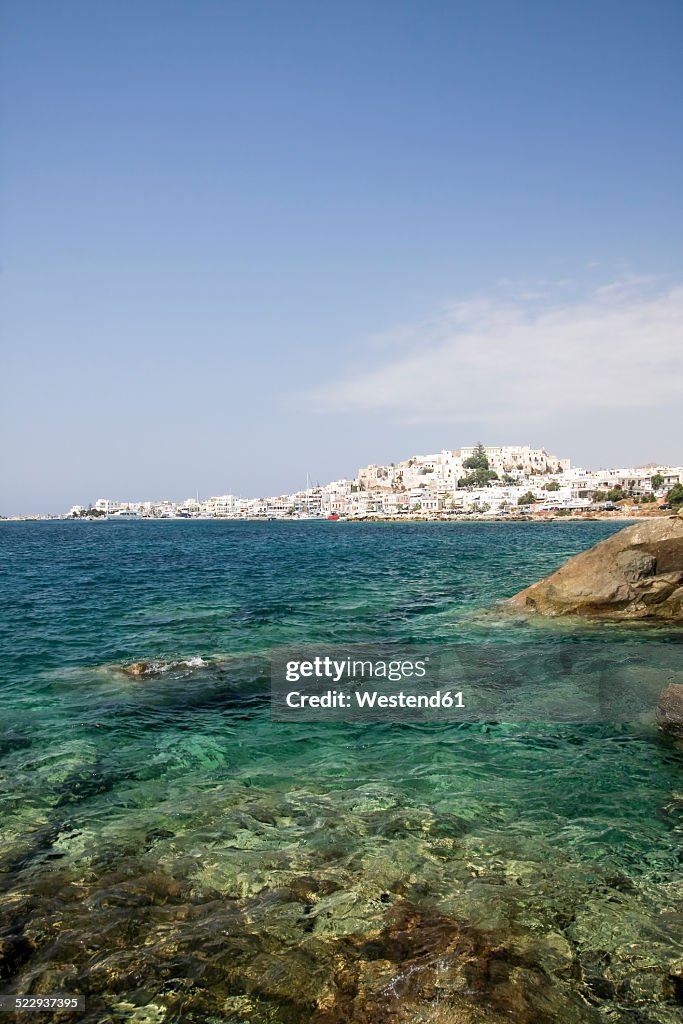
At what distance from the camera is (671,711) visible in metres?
10.4

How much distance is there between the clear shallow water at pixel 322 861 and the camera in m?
4.77

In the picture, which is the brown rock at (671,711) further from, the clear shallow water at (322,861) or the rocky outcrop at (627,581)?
the rocky outcrop at (627,581)

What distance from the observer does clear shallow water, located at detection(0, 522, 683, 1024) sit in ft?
15.7

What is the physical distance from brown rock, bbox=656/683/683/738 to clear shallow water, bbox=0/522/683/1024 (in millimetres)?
264

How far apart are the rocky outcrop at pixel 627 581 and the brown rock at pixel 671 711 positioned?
9.67 metres

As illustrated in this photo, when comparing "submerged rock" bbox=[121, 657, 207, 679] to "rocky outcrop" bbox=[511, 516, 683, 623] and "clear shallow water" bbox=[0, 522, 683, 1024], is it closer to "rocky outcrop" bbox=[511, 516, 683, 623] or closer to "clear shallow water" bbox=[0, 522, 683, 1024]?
"clear shallow water" bbox=[0, 522, 683, 1024]

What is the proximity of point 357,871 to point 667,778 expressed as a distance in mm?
4947

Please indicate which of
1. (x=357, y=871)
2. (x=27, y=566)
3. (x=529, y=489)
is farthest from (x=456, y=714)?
(x=529, y=489)

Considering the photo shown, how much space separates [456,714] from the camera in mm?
12094

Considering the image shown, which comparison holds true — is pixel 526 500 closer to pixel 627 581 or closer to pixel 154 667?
pixel 627 581

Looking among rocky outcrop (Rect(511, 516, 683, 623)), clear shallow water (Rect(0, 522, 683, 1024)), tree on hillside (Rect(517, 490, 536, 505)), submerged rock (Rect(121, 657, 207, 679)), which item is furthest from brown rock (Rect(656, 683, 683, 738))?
tree on hillside (Rect(517, 490, 536, 505))

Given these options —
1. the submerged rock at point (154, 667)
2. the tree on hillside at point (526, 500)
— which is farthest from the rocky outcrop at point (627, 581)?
the tree on hillside at point (526, 500)

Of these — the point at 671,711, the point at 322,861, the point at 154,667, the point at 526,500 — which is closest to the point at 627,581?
the point at 671,711

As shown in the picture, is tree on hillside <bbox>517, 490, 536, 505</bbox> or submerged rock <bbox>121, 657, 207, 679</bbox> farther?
tree on hillside <bbox>517, 490, 536, 505</bbox>
